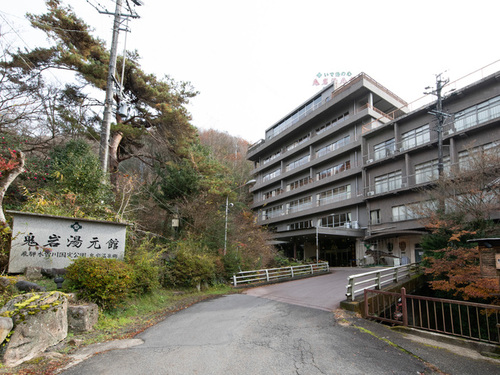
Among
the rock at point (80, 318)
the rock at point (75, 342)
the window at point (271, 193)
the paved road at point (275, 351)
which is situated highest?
the window at point (271, 193)

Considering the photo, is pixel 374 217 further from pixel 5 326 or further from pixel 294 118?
pixel 5 326

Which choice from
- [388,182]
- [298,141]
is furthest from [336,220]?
[298,141]

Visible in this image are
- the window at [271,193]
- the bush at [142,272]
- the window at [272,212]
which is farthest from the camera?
the window at [271,193]

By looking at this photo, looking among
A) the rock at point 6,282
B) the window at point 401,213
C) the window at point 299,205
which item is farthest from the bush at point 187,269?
the window at point 299,205

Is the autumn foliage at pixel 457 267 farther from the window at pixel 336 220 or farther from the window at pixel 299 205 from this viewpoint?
the window at pixel 299 205

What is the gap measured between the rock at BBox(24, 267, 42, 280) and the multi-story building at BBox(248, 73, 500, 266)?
2275 cm

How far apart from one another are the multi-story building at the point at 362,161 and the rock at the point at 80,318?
22.0m

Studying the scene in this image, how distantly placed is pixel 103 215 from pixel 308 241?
31.6m

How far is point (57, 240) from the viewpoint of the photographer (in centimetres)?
808

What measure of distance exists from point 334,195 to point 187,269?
25170 millimetres

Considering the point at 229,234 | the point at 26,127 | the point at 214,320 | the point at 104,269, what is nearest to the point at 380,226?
the point at 229,234

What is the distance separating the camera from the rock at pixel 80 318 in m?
6.13

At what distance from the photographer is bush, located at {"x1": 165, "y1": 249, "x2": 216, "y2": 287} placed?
13234 millimetres

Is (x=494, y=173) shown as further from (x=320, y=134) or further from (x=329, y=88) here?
(x=329, y=88)
